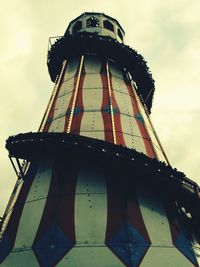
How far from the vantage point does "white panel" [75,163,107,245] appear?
8945 mm

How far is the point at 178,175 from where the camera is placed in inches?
375

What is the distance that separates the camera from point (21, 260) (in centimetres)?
893

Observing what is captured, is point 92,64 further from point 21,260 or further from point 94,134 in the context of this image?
point 21,260

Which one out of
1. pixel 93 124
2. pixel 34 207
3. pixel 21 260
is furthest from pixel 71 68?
pixel 21 260

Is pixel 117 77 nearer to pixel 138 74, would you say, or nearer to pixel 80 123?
pixel 138 74

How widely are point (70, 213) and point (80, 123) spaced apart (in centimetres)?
400

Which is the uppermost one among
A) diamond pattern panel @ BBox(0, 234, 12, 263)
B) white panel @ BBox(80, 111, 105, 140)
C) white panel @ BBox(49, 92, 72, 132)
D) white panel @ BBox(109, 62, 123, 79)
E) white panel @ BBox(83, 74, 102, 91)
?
white panel @ BBox(109, 62, 123, 79)

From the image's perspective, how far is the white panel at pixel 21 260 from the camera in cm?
873

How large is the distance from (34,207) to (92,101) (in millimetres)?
5143

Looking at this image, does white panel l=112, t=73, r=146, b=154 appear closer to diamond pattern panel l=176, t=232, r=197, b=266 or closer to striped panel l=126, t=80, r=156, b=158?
striped panel l=126, t=80, r=156, b=158

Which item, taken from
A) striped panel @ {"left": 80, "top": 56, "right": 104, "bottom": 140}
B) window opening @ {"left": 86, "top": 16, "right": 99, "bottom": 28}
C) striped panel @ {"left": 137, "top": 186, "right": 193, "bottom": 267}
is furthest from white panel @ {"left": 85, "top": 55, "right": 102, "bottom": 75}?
striped panel @ {"left": 137, "top": 186, "right": 193, "bottom": 267}

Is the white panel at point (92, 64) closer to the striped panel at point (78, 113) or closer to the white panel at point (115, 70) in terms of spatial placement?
the white panel at point (115, 70)

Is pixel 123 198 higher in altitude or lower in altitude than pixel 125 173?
lower

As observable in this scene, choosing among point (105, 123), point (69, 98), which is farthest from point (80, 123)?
point (69, 98)
